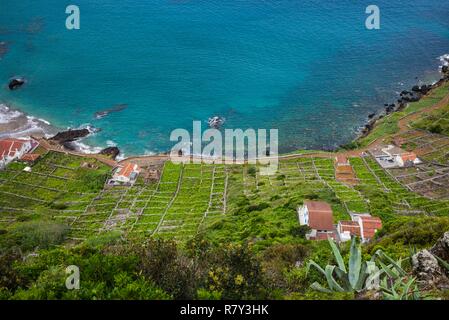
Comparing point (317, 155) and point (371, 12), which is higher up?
point (371, 12)

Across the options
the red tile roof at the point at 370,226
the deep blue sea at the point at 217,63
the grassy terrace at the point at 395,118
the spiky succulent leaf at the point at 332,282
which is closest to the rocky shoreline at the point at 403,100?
the grassy terrace at the point at 395,118

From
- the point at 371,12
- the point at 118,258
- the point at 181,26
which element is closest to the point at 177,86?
the point at 181,26

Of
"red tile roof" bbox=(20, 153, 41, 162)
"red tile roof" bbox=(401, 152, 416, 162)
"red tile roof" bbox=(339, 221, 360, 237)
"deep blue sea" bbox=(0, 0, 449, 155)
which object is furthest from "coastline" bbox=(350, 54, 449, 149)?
"red tile roof" bbox=(20, 153, 41, 162)

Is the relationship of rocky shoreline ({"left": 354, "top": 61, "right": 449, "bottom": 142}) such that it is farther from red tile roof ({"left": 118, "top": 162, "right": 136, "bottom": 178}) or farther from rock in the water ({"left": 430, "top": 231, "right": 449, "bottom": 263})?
rock in the water ({"left": 430, "top": 231, "right": 449, "bottom": 263})

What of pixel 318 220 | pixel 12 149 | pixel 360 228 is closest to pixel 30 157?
pixel 12 149
